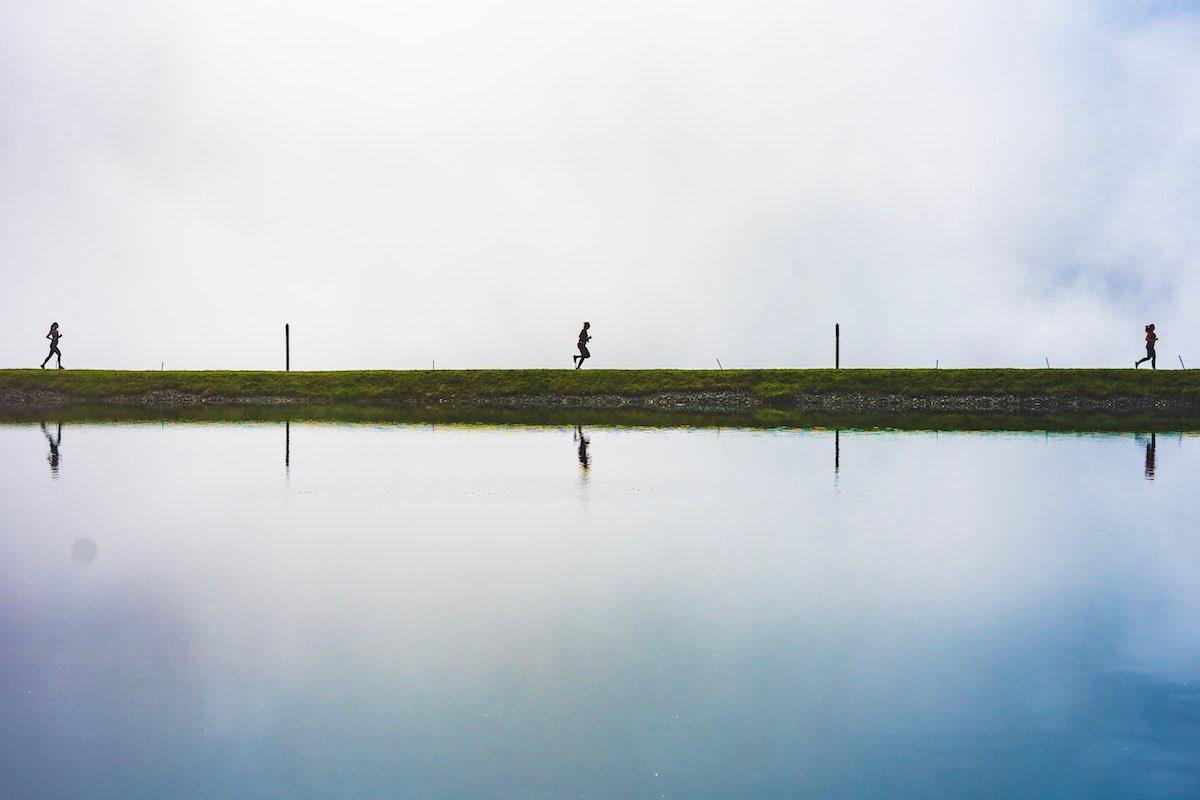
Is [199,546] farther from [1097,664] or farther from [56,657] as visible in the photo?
[1097,664]

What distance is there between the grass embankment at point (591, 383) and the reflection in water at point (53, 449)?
18363mm

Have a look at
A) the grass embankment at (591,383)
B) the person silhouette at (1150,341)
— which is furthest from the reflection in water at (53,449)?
the person silhouette at (1150,341)

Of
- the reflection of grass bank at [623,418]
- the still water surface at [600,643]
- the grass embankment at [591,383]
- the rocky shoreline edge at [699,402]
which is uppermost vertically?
the grass embankment at [591,383]

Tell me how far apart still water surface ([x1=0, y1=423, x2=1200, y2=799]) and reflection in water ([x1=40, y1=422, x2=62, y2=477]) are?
4.42m

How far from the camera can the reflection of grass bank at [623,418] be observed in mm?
41531

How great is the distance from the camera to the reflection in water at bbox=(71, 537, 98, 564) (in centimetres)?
1558

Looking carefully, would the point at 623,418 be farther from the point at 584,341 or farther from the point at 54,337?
the point at 54,337

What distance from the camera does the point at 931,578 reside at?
47.3ft

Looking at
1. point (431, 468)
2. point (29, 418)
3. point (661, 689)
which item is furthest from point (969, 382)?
point (661, 689)

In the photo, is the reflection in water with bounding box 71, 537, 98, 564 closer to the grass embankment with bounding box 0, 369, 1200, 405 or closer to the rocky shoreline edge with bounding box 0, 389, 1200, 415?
the rocky shoreline edge with bounding box 0, 389, 1200, 415

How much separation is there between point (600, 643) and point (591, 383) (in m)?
46.5

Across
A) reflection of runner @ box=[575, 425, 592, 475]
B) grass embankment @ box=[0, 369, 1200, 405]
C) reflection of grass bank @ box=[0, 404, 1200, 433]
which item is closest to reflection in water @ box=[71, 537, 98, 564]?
reflection of runner @ box=[575, 425, 592, 475]

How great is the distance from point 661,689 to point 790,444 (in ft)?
79.0

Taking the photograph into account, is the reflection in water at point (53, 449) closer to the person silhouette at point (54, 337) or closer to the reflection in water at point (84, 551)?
the reflection in water at point (84, 551)
